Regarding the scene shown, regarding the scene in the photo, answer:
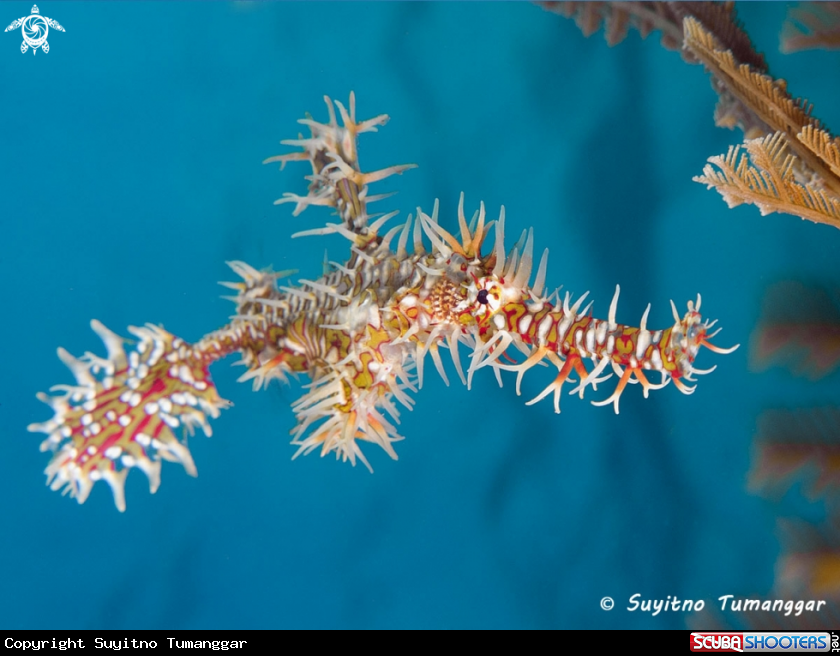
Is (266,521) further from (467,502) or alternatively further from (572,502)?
(572,502)

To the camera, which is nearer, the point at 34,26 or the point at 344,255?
the point at 34,26

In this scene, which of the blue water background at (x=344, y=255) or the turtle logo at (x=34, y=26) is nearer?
the turtle logo at (x=34, y=26)

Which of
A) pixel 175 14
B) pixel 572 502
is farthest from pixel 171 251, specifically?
pixel 572 502

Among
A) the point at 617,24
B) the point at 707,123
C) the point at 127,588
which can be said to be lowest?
the point at 127,588

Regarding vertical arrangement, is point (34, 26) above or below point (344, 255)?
above

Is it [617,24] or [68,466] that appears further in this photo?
[617,24]

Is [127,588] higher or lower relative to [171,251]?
lower

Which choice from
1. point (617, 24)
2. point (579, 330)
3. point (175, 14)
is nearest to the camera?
point (579, 330)

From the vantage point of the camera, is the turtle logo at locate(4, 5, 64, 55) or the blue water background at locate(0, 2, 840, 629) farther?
the blue water background at locate(0, 2, 840, 629)
